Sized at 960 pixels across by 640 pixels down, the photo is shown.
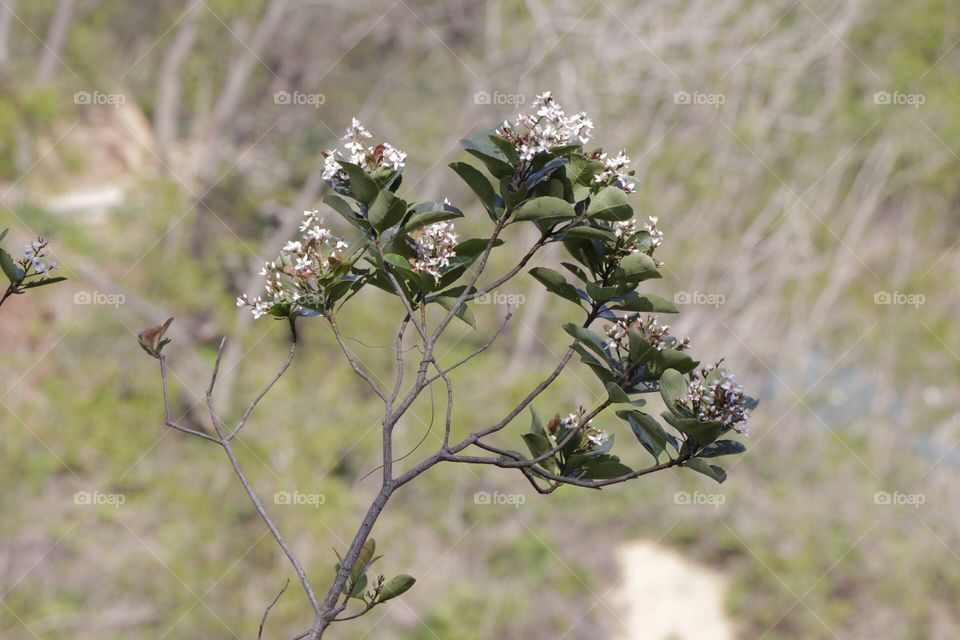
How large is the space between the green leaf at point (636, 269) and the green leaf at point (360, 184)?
266 millimetres

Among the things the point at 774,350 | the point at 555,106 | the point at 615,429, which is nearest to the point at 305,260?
the point at 555,106

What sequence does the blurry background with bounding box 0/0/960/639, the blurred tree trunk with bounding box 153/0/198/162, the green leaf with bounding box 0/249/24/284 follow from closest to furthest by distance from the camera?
the green leaf with bounding box 0/249/24/284 → the blurry background with bounding box 0/0/960/639 → the blurred tree trunk with bounding box 153/0/198/162

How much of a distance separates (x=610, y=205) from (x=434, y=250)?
0.20 m

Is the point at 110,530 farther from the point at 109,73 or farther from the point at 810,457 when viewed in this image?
the point at 810,457

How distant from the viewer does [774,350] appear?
25.3 feet

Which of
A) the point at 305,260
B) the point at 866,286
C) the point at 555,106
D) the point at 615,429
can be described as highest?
the point at 866,286

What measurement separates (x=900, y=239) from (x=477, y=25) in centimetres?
408

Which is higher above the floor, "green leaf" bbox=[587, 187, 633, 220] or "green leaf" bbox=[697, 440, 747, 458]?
"green leaf" bbox=[587, 187, 633, 220]

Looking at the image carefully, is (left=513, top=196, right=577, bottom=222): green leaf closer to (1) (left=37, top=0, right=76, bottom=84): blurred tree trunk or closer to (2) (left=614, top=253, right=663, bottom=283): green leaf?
(2) (left=614, top=253, right=663, bottom=283): green leaf

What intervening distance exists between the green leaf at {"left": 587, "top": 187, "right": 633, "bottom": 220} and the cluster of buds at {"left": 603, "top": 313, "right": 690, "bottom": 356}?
128 millimetres

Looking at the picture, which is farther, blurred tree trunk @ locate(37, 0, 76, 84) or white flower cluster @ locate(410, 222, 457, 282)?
blurred tree trunk @ locate(37, 0, 76, 84)

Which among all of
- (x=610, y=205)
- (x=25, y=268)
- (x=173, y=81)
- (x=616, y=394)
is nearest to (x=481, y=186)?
(x=610, y=205)

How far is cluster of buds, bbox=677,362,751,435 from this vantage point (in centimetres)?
93

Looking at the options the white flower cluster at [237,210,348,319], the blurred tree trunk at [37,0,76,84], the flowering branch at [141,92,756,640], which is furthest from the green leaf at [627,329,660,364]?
the blurred tree trunk at [37,0,76,84]
